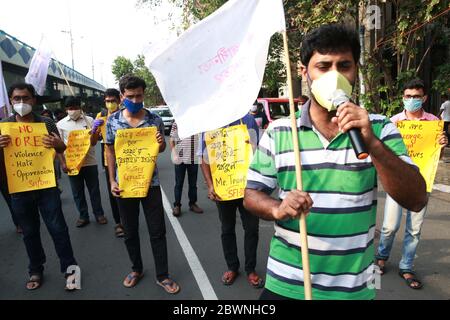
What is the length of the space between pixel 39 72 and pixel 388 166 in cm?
515

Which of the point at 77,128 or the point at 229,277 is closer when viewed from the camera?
the point at 229,277

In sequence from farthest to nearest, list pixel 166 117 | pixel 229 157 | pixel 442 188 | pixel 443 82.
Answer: pixel 166 117, pixel 443 82, pixel 442 188, pixel 229 157

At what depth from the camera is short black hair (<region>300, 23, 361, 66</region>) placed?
1.74 meters

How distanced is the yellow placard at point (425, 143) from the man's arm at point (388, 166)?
2.47 meters

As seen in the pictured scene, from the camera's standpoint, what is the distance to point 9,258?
480cm

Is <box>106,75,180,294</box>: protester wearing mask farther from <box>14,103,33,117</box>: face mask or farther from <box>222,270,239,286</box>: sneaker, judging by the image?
<box>14,103,33,117</box>: face mask

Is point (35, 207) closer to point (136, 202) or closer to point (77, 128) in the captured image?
point (136, 202)

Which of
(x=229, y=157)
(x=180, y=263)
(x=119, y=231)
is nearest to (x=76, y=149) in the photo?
(x=119, y=231)

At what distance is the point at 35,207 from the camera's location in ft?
12.8

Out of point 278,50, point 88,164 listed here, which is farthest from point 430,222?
point 278,50

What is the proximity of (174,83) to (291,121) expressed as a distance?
79cm

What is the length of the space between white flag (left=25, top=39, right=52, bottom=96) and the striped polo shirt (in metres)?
4.56

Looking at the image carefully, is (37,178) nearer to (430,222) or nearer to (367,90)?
(430,222)

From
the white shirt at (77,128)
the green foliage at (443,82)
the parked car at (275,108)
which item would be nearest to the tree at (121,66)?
the parked car at (275,108)
